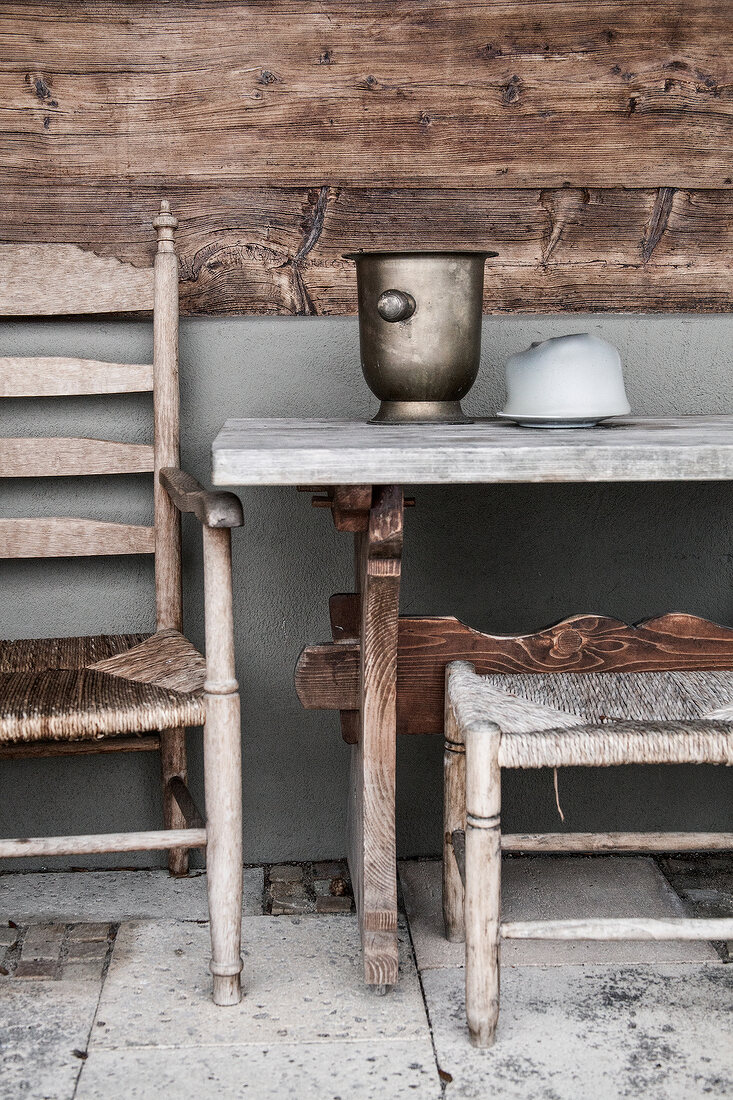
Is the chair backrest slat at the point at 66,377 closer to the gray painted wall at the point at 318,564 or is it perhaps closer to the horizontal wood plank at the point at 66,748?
the gray painted wall at the point at 318,564

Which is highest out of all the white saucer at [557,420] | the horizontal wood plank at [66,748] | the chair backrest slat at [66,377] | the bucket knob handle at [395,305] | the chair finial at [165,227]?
the chair finial at [165,227]

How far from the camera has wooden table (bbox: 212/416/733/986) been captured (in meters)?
1.37

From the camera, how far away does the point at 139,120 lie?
2047mm

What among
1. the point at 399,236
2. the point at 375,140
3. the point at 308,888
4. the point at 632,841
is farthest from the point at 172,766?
the point at 375,140

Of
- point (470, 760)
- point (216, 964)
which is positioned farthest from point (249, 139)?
point (216, 964)

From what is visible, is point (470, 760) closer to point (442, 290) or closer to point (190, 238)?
point (442, 290)

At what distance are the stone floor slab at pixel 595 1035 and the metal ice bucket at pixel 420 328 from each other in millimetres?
853

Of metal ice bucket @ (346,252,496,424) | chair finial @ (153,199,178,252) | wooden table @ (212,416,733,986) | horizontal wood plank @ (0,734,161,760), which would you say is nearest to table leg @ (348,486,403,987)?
wooden table @ (212,416,733,986)

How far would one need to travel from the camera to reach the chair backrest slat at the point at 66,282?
1971 mm

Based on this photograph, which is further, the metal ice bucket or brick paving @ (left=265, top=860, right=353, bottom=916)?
brick paving @ (left=265, top=860, right=353, bottom=916)

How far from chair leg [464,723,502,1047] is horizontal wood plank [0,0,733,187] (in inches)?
44.4

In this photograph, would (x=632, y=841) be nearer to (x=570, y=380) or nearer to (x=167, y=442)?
(x=570, y=380)

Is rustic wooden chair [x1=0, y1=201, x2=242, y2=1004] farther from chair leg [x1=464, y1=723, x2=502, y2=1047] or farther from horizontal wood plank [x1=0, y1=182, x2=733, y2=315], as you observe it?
chair leg [x1=464, y1=723, x2=502, y2=1047]

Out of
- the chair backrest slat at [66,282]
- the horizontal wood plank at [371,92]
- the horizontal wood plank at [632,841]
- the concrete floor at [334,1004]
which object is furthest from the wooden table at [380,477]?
the horizontal wood plank at [371,92]
